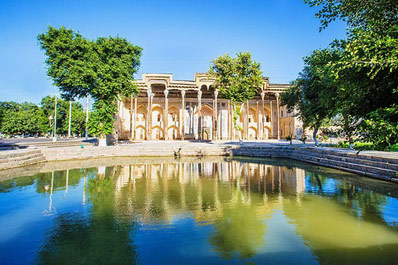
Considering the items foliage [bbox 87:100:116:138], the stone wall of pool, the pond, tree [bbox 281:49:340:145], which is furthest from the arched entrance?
the pond

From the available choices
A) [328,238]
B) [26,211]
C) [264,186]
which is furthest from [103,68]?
[328,238]

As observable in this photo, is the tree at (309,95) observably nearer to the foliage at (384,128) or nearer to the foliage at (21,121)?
the foliage at (384,128)

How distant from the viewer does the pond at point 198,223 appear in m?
3.15

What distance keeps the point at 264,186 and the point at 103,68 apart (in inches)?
635

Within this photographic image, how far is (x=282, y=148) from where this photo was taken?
1683 cm

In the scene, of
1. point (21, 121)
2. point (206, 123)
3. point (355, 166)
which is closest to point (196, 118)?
point (206, 123)

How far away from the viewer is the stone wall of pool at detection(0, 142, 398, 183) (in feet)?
28.3

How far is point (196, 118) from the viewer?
112 feet

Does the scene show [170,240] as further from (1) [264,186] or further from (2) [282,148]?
(2) [282,148]

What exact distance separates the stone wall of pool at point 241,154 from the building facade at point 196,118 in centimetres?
1461

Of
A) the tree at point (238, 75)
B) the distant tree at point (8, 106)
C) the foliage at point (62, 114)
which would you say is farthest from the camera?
the foliage at point (62, 114)

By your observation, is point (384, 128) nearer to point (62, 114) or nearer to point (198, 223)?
point (198, 223)

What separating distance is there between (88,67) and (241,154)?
14.9 m

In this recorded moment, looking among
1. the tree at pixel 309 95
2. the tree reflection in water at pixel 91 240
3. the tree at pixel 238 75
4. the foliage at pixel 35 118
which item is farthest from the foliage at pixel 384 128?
the foliage at pixel 35 118
